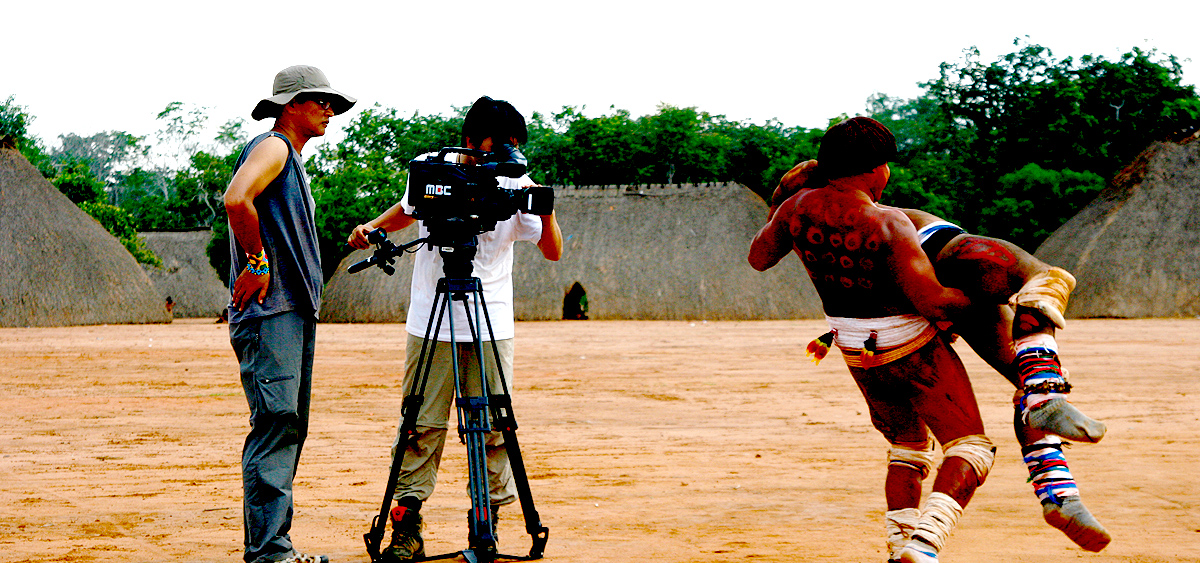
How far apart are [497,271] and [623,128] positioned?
34594 millimetres

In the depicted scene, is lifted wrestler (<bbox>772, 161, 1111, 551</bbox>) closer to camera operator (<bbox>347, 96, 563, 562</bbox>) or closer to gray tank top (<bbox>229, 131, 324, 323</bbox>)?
camera operator (<bbox>347, 96, 563, 562</bbox>)

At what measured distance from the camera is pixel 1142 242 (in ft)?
92.6

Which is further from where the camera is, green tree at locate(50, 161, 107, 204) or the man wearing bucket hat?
green tree at locate(50, 161, 107, 204)

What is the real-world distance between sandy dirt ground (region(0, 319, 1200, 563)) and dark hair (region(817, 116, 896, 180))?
143 cm


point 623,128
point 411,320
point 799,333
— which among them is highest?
point 623,128

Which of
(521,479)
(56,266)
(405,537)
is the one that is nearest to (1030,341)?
(521,479)

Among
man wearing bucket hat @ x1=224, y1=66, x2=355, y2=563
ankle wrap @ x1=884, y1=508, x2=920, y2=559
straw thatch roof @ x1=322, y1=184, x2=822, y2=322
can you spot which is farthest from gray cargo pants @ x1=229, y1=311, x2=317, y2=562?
straw thatch roof @ x1=322, y1=184, x2=822, y2=322

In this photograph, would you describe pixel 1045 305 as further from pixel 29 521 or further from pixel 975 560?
pixel 29 521

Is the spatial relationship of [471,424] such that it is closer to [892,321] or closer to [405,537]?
[405,537]

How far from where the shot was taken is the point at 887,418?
3182mm

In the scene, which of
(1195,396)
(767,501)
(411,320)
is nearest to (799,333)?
(1195,396)

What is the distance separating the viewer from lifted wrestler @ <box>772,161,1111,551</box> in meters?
2.72

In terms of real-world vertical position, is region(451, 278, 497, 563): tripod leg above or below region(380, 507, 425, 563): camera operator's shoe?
above

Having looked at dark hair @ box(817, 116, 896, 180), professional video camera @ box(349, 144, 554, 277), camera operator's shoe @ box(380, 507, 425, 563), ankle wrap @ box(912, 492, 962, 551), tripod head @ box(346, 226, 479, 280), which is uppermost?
dark hair @ box(817, 116, 896, 180)
